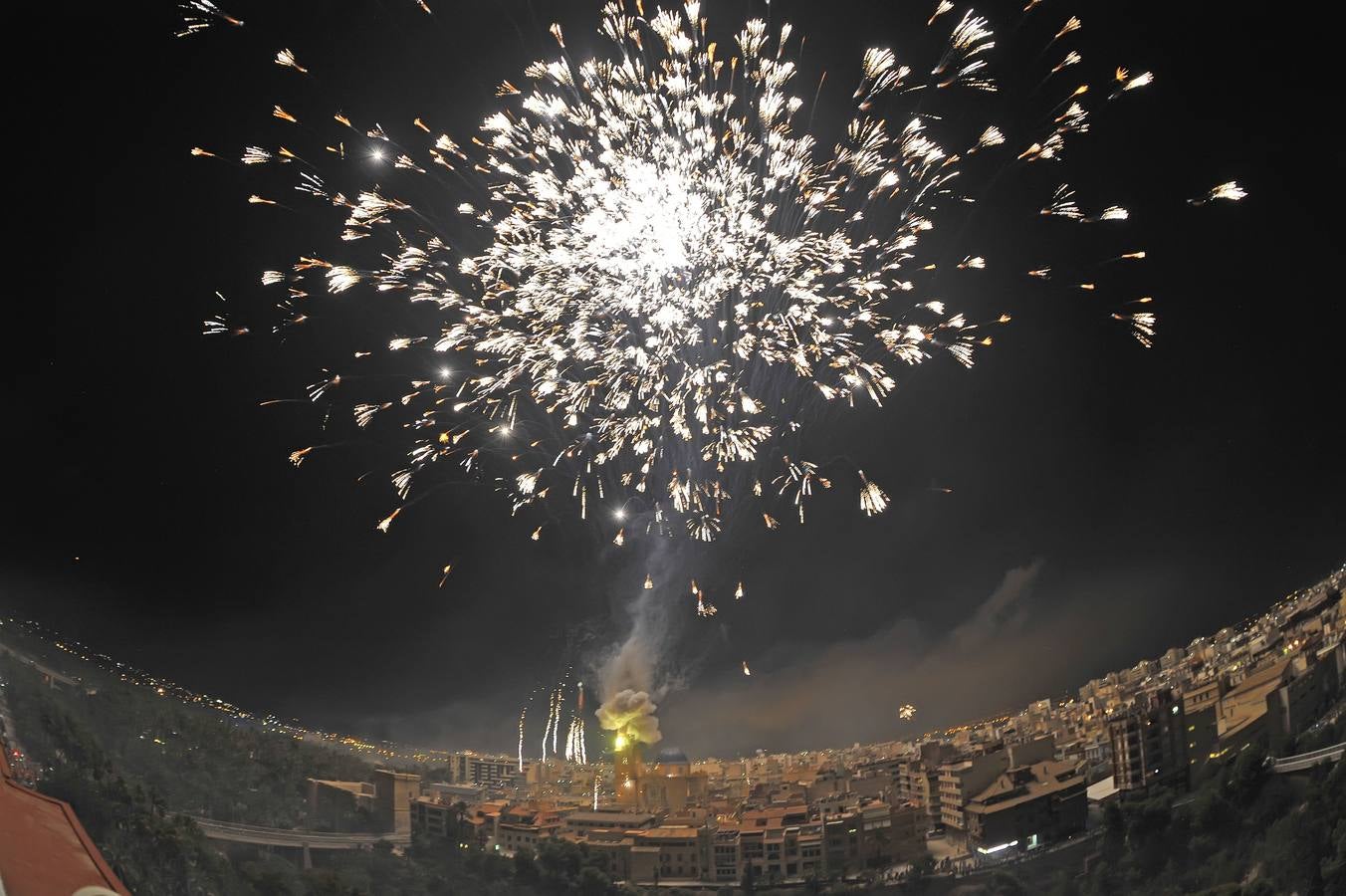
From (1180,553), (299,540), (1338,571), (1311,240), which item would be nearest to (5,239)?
(299,540)

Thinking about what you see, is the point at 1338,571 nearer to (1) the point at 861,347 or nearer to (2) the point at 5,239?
(1) the point at 861,347

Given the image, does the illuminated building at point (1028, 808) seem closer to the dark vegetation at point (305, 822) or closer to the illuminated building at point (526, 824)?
the dark vegetation at point (305, 822)

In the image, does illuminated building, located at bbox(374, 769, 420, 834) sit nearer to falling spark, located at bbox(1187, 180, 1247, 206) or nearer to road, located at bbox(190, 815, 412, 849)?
road, located at bbox(190, 815, 412, 849)

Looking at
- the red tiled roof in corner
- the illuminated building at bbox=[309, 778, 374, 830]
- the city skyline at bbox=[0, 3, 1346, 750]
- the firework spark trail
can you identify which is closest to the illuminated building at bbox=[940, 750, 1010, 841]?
the city skyline at bbox=[0, 3, 1346, 750]

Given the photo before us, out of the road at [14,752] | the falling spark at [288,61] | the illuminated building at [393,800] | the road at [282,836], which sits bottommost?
the road at [282,836]

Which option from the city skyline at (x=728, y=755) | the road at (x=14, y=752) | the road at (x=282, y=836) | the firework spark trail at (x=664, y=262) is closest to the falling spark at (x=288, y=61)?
the firework spark trail at (x=664, y=262)
